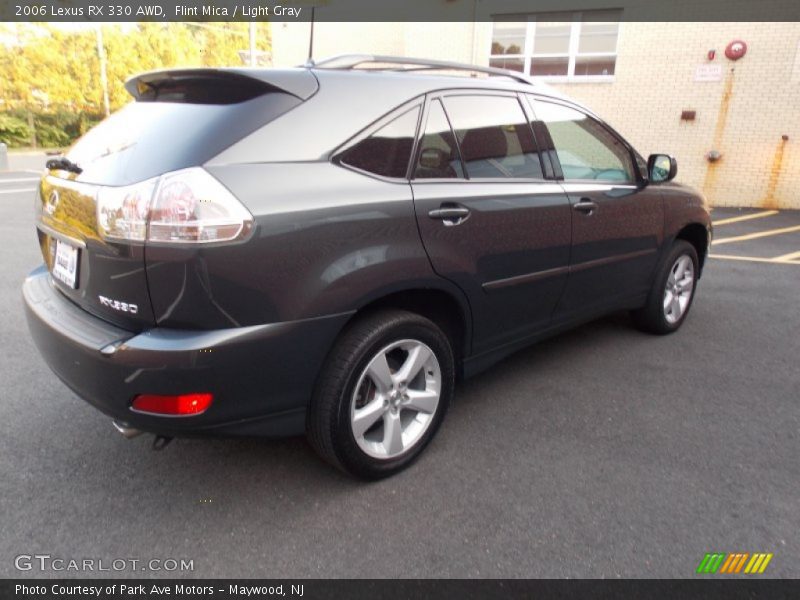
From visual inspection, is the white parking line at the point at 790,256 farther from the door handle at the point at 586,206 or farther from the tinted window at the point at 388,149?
the tinted window at the point at 388,149

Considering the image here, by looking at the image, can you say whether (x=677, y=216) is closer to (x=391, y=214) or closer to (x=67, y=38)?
(x=391, y=214)

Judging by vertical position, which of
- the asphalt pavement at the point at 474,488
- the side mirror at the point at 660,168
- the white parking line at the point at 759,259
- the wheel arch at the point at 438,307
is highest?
the side mirror at the point at 660,168

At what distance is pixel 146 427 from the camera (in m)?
2.01

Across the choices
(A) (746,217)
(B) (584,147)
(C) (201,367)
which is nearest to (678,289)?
(B) (584,147)

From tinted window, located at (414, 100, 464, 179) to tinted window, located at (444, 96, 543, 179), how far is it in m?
0.06

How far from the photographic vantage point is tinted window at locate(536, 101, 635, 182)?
3291 mm

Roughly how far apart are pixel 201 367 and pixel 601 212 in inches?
98.3

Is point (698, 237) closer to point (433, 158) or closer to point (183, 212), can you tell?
point (433, 158)

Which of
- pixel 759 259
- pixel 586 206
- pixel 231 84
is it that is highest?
pixel 231 84

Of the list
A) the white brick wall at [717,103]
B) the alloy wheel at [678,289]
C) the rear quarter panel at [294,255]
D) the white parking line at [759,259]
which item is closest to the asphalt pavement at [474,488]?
the alloy wheel at [678,289]

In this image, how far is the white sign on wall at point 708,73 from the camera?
11086 mm

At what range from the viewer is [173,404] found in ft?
6.42

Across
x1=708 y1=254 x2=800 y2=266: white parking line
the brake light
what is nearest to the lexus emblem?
the brake light
